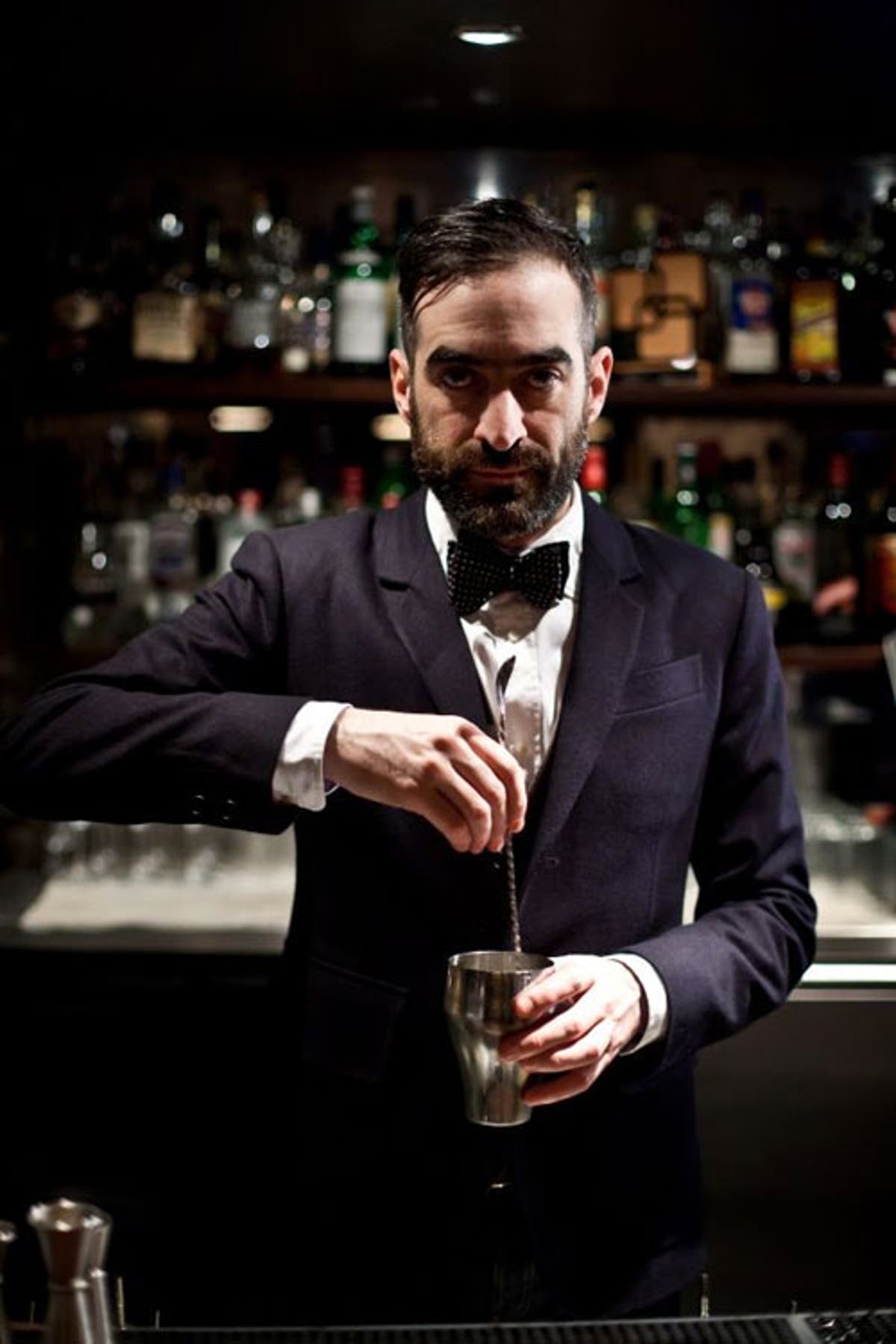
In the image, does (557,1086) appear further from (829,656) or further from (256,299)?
(256,299)

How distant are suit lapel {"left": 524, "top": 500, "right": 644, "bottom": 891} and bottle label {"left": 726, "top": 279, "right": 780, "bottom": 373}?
1274 millimetres

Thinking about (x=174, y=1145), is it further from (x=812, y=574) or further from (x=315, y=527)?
(x=812, y=574)

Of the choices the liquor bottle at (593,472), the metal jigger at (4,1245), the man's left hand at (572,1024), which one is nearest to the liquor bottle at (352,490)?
the liquor bottle at (593,472)

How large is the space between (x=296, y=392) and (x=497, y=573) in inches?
50.0

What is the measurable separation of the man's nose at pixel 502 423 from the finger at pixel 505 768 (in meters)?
0.29

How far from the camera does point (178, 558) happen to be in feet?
9.58

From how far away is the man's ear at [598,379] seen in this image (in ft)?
5.13

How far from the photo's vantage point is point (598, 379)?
1577 mm

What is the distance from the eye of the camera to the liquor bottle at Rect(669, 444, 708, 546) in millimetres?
2998

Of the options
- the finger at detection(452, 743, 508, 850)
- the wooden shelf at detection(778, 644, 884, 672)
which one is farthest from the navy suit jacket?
the wooden shelf at detection(778, 644, 884, 672)

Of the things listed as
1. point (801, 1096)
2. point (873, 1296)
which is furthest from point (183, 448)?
point (873, 1296)

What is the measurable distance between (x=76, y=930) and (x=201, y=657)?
114 centimetres

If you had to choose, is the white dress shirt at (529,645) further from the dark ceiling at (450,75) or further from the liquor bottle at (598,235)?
the liquor bottle at (598,235)

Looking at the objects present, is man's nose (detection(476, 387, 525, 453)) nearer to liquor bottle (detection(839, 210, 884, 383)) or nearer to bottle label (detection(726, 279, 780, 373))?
bottle label (detection(726, 279, 780, 373))
